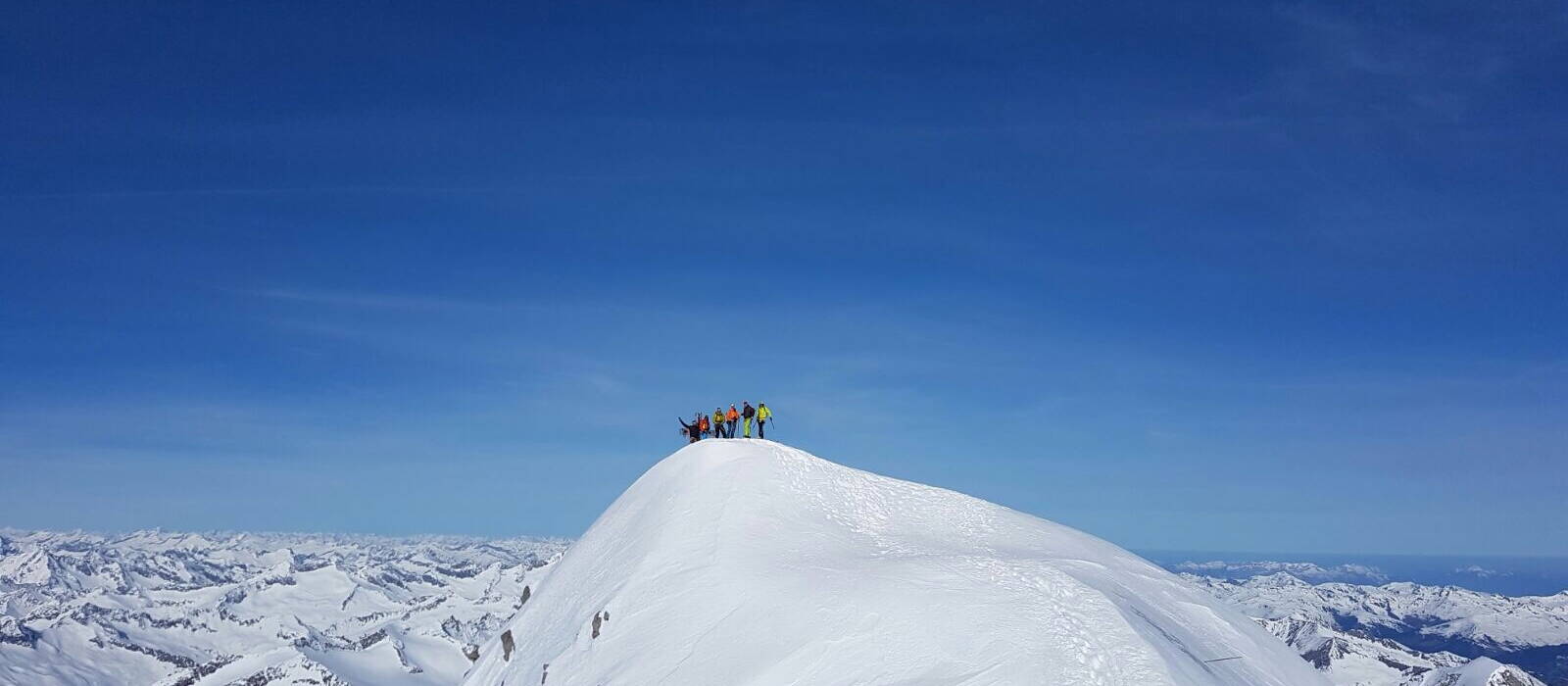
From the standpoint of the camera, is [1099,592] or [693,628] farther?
[693,628]

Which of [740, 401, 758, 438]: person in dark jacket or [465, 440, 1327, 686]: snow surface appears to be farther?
[740, 401, 758, 438]: person in dark jacket

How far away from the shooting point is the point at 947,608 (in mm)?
29391

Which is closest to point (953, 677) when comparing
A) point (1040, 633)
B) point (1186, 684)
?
point (1040, 633)

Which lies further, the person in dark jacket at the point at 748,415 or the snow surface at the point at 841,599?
the person in dark jacket at the point at 748,415

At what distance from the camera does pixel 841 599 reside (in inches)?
1239

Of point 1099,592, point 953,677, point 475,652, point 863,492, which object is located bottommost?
point 475,652

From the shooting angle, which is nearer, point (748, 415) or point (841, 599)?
point (841, 599)

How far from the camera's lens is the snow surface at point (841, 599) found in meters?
27.3

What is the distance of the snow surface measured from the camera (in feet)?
89.5

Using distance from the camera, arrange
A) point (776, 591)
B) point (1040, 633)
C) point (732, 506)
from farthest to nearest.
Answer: point (732, 506) → point (776, 591) → point (1040, 633)

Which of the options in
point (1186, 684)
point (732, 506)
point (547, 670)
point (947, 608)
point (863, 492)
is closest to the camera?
point (1186, 684)

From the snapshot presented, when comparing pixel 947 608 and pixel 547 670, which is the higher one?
pixel 947 608

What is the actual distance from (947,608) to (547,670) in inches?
707

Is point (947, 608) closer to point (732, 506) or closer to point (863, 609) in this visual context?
point (863, 609)
